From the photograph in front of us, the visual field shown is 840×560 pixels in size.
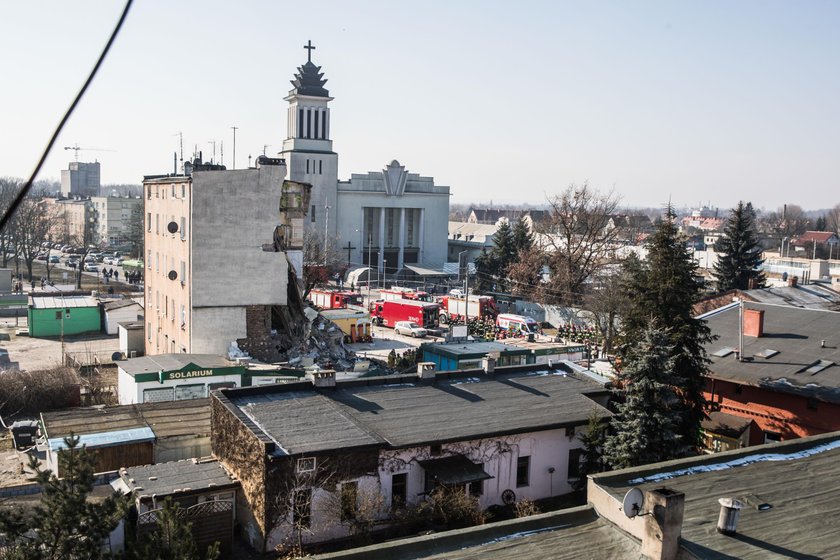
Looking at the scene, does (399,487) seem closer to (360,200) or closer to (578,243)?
(578,243)

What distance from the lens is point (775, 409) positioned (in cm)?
2338

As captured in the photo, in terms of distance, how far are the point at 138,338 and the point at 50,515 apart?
30.9 metres

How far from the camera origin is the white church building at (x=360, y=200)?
7838 centimetres

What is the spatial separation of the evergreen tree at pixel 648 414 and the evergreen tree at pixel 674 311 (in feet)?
6.12

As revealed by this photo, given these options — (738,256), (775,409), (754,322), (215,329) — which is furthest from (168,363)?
(738,256)

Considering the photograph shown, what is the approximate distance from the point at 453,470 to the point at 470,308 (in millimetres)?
36074

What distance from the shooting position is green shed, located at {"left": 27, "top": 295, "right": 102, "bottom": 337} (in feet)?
145

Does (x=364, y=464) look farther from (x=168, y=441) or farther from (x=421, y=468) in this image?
(x=168, y=441)

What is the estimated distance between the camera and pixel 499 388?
22328 mm

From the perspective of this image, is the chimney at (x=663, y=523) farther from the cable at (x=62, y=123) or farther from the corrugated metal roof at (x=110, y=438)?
the corrugated metal roof at (x=110, y=438)

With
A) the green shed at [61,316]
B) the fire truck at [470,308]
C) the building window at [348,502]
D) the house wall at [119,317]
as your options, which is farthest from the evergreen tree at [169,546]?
the fire truck at [470,308]

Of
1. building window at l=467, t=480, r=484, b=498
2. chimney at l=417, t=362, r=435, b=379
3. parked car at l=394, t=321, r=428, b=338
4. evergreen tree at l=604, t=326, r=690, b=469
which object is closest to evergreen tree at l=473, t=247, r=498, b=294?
parked car at l=394, t=321, r=428, b=338

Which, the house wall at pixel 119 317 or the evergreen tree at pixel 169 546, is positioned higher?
the evergreen tree at pixel 169 546

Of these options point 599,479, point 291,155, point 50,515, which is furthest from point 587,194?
point 50,515
